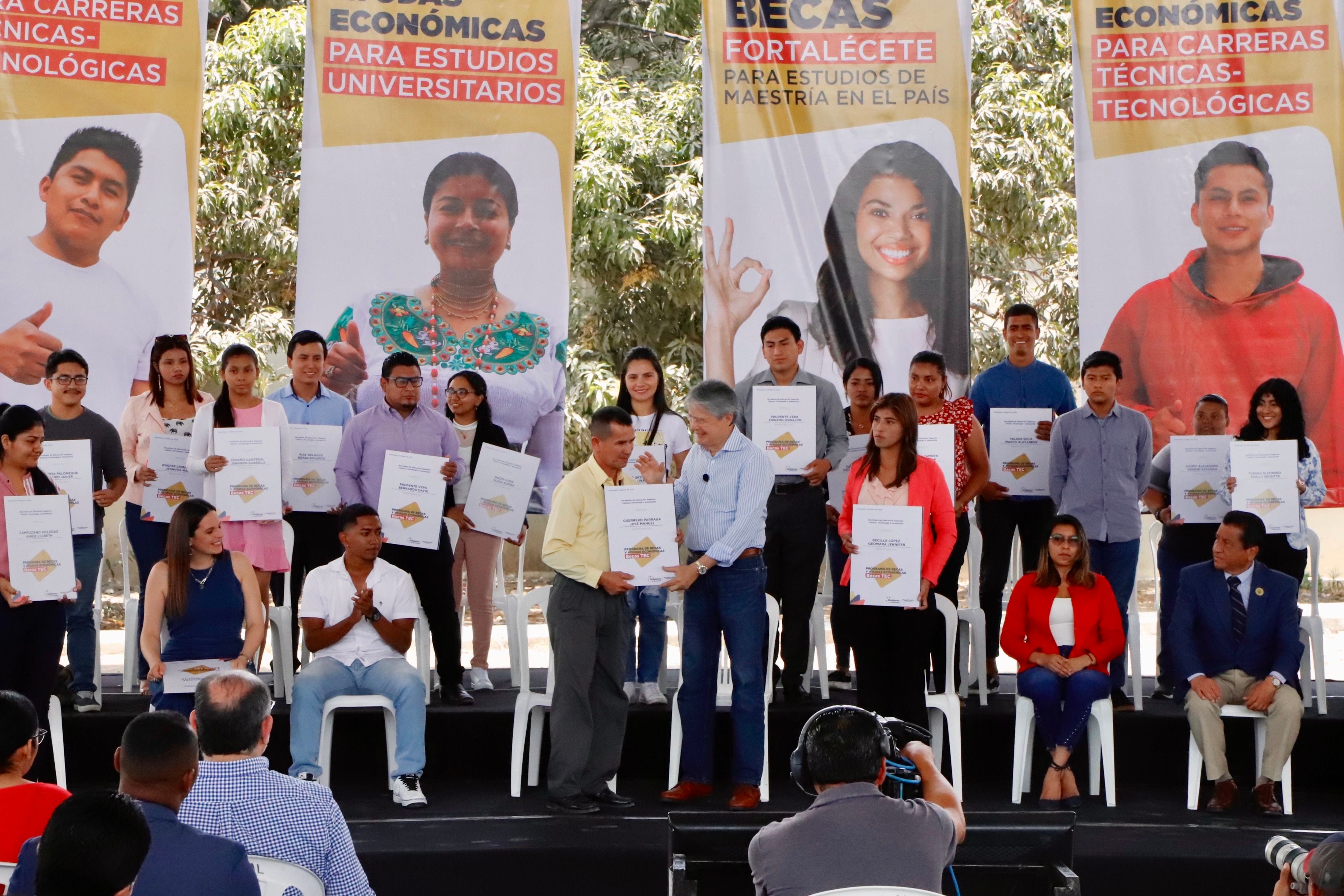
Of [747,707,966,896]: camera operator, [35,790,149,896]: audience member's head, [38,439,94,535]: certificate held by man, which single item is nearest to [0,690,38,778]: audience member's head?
[35,790,149,896]: audience member's head

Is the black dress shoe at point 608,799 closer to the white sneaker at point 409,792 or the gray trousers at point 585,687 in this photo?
the gray trousers at point 585,687

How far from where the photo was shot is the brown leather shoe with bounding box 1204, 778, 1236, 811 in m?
5.37

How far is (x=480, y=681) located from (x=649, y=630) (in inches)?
34.2

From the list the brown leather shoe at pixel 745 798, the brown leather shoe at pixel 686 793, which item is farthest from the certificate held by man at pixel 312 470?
the brown leather shoe at pixel 745 798

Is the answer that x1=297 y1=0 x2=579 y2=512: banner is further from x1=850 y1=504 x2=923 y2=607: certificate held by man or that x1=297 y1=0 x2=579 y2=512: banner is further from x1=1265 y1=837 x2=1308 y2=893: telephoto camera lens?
x1=1265 y1=837 x2=1308 y2=893: telephoto camera lens

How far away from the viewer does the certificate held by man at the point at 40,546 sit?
512 centimetres

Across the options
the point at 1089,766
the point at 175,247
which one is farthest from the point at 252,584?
the point at 1089,766

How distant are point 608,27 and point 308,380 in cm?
644

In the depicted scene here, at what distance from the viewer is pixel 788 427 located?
19.3ft

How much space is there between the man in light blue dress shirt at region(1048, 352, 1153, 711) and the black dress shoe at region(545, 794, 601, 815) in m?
2.30

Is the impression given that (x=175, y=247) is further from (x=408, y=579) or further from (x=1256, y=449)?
(x=1256, y=449)

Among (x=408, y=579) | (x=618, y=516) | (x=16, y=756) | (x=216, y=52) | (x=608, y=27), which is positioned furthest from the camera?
(x=608, y=27)

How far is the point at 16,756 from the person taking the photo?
301 centimetres

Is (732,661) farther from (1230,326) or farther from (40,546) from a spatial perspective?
(1230,326)
